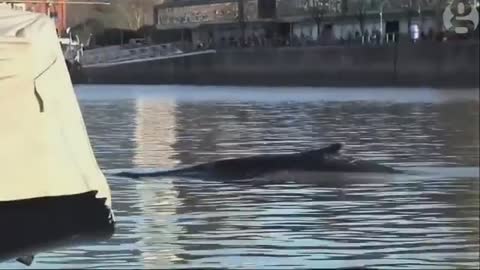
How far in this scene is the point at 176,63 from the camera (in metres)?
72.2

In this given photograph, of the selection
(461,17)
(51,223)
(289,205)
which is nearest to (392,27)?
(461,17)

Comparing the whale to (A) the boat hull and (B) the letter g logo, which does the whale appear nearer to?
(A) the boat hull

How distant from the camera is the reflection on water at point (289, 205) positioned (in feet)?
34.3

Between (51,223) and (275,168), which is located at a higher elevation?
(51,223)

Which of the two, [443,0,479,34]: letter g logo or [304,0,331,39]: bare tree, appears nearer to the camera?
[304,0,331,39]: bare tree

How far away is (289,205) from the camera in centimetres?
1447

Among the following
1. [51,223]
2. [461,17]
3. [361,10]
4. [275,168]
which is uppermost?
[51,223]

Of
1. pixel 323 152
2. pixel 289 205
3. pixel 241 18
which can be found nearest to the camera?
pixel 289 205

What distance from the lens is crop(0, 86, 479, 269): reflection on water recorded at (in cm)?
1045

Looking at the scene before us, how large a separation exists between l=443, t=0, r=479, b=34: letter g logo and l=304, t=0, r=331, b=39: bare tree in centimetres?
548

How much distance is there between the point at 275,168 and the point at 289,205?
11.8 feet

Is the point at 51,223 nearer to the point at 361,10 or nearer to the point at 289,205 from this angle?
the point at 289,205

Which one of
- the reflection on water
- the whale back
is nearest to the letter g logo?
the reflection on water

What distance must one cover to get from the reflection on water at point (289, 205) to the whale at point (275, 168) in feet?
1.93
